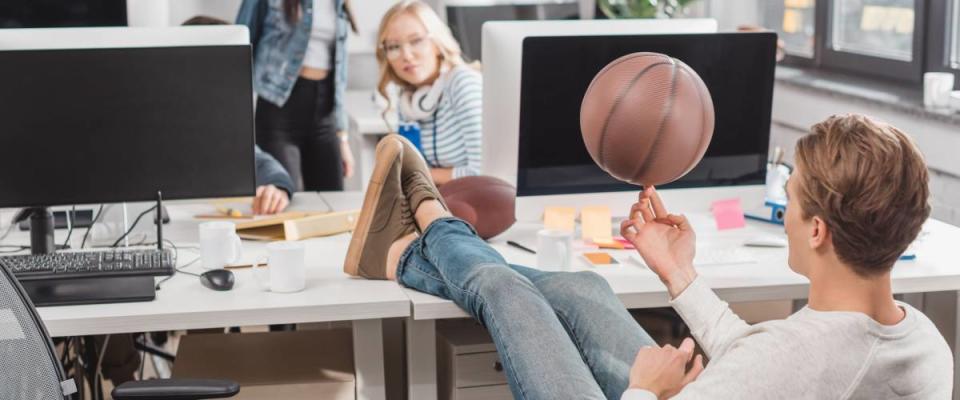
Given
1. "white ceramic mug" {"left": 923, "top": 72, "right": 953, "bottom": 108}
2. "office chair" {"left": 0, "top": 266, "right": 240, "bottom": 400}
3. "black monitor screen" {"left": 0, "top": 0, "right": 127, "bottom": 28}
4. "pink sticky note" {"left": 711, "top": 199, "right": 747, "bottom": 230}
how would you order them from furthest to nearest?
"black monitor screen" {"left": 0, "top": 0, "right": 127, "bottom": 28} → "white ceramic mug" {"left": 923, "top": 72, "right": 953, "bottom": 108} → "pink sticky note" {"left": 711, "top": 199, "right": 747, "bottom": 230} → "office chair" {"left": 0, "top": 266, "right": 240, "bottom": 400}

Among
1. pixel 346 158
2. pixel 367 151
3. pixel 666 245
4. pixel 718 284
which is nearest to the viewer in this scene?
pixel 666 245

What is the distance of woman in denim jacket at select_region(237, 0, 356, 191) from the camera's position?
395 centimetres

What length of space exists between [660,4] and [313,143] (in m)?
1.73

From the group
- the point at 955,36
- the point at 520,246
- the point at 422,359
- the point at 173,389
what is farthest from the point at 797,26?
the point at 173,389

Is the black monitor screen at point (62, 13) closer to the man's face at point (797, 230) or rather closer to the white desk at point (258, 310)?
the white desk at point (258, 310)

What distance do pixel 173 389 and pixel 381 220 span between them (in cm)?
63

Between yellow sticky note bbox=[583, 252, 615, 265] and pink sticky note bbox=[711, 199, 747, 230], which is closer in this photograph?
yellow sticky note bbox=[583, 252, 615, 265]

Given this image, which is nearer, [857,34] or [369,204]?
[369,204]

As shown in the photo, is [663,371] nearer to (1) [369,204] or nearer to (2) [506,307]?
(2) [506,307]

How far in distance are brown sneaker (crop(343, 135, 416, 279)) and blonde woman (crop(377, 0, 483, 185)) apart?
843 mm

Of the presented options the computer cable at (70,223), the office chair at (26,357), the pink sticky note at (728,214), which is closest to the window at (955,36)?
the pink sticky note at (728,214)

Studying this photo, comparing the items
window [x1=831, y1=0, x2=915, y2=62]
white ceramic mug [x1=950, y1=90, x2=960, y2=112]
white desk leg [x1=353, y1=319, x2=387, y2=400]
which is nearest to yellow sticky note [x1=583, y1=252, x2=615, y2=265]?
white desk leg [x1=353, y1=319, x2=387, y2=400]

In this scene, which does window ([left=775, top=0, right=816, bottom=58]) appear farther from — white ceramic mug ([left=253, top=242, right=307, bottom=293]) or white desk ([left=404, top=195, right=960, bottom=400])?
white ceramic mug ([left=253, top=242, right=307, bottom=293])

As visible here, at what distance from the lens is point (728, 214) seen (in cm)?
258
